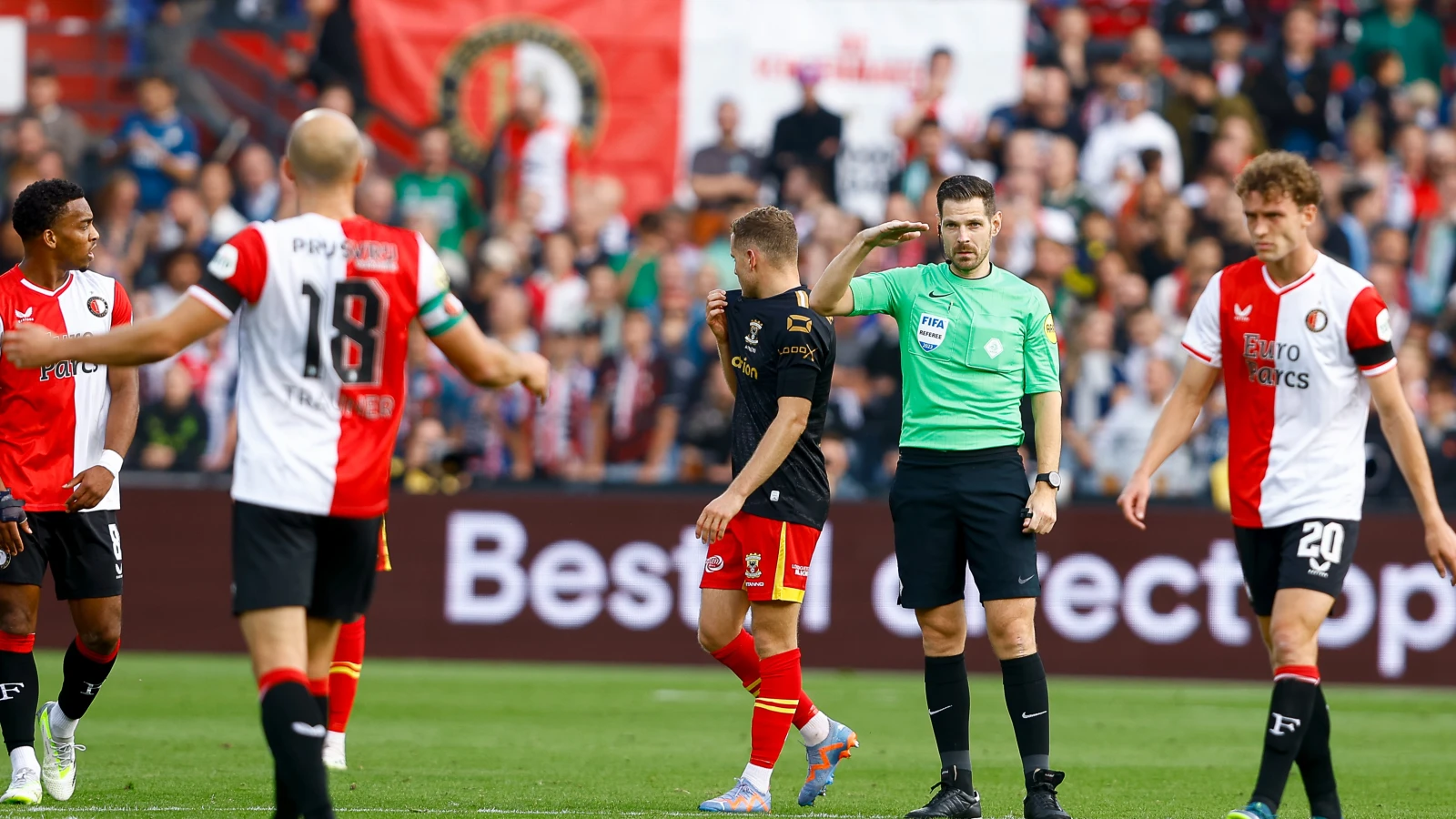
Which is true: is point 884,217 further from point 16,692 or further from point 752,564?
point 16,692

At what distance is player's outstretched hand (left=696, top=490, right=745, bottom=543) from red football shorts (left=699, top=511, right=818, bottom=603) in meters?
0.31

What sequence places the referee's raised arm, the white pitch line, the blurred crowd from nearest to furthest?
the white pitch line, the referee's raised arm, the blurred crowd

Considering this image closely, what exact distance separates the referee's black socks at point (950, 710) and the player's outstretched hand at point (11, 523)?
157 inches

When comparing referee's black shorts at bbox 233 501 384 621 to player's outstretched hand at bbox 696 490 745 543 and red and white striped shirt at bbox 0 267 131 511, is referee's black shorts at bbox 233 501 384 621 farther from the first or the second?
red and white striped shirt at bbox 0 267 131 511

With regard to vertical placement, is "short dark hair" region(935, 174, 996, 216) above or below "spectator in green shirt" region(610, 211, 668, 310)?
below

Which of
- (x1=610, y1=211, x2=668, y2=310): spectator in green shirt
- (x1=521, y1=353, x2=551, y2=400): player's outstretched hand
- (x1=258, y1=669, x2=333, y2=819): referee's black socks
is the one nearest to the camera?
(x1=258, y1=669, x2=333, y2=819): referee's black socks

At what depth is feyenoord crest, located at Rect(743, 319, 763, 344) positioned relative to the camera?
25.8ft

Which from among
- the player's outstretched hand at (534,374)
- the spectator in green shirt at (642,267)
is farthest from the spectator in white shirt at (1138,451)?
the player's outstretched hand at (534,374)

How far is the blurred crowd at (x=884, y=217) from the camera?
627 inches

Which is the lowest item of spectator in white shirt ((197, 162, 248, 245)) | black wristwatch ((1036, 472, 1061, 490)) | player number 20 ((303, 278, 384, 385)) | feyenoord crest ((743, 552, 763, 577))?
feyenoord crest ((743, 552, 763, 577))

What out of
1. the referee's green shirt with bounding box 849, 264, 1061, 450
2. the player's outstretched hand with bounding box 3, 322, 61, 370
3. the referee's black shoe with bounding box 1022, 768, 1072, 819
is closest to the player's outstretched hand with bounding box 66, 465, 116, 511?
the player's outstretched hand with bounding box 3, 322, 61, 370

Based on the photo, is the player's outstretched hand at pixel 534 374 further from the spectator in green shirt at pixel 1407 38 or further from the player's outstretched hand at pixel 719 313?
the spectator in green shirt at pixel 1407 38

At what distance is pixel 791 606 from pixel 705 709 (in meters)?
5.07

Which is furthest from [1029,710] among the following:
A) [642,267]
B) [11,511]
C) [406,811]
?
[642,267]
